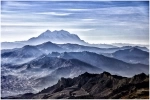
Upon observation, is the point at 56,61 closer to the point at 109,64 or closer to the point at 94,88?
the point at 109,64

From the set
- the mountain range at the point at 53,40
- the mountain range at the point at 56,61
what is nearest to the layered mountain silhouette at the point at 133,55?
the mountain range at the point at 56,61

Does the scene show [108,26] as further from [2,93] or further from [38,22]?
[2,93]

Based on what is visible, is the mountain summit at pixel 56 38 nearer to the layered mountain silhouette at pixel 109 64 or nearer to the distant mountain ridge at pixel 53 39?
the distant mountain ridge at pixel 53 39

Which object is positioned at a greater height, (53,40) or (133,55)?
(53,40)

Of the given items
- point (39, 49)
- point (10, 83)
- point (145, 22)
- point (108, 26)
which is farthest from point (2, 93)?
point (145, 22)

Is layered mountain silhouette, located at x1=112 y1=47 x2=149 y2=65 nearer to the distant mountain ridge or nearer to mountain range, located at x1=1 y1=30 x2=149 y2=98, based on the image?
mountain range, located at x1=1 y1=30 x2=149 y2=98

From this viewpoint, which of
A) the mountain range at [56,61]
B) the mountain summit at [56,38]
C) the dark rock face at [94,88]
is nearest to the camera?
the mountain summit at [56,38]

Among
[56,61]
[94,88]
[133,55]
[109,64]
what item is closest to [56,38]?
[56,61]

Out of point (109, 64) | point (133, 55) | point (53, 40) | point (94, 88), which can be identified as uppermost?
point (53, 40)

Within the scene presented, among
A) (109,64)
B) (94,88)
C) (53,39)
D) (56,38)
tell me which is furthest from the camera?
(94,88)
